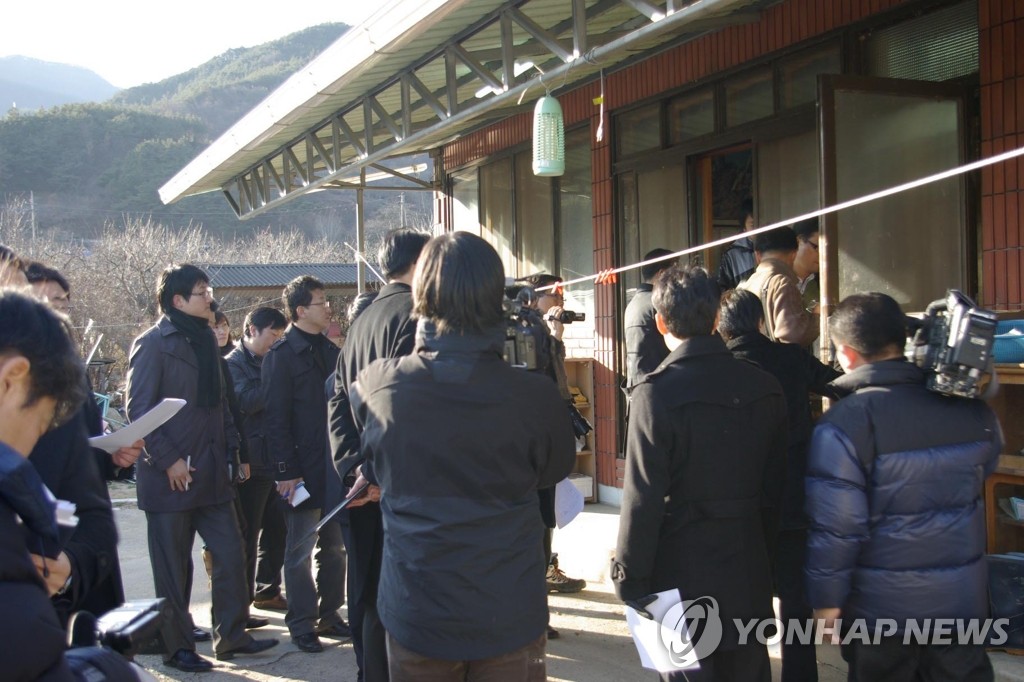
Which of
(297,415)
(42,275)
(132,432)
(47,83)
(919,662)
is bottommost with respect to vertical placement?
(919,662)

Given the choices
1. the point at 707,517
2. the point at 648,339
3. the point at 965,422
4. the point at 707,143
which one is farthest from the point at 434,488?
the point at 707,143

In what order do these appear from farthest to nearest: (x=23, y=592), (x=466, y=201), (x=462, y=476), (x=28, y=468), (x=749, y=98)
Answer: (x=466, y=201), (x=749, y=98), (x=462, y=476), (x=28, y=468), (x=23, y=592)

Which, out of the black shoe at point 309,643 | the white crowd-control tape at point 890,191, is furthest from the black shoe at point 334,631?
the white crowd-control tape at point 890,191

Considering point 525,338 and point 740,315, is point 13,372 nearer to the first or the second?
point 525,338

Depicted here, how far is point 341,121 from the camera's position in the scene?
310 inches

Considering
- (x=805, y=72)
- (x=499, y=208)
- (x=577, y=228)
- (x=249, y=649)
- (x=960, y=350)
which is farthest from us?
(x=499, y=208)

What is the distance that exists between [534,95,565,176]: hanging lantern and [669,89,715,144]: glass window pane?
1.57 meters

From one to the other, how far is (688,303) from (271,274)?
80.9 feet

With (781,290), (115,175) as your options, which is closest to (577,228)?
(781,290)

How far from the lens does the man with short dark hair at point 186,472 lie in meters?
4.53

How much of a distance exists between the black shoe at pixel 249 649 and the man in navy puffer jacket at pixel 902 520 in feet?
10.7

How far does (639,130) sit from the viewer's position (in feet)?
23.9

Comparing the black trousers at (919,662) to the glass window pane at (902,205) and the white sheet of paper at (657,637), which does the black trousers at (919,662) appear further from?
the glass window pane at (902,205)

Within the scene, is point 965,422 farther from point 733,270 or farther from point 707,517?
point 733,270
